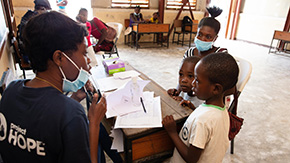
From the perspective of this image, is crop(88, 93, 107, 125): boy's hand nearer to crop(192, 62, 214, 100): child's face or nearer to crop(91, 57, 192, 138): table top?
crop(91, 57, 192, 138): table top

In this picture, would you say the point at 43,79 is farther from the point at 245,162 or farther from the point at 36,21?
the point at 245,162

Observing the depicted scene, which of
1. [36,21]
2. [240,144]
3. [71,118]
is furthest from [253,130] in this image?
[36,21]

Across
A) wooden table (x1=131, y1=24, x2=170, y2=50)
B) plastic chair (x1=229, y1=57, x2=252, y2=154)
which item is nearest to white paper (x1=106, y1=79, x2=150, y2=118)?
plastic chair (x1=229, y1=57, x2=252, y2=154)

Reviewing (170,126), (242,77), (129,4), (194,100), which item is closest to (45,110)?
(170,126)

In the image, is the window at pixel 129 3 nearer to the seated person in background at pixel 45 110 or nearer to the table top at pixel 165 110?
the table top at pixel 165 110

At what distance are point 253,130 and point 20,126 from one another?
231cm

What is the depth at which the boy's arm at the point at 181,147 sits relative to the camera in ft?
2.97

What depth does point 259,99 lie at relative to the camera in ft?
9.58

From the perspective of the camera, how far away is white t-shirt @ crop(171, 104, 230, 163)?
0.87 meters

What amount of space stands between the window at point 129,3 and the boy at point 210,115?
6.20 meters

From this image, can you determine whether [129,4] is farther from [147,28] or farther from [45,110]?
[45,110]

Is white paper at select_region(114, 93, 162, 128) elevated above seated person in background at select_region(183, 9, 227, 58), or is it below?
below

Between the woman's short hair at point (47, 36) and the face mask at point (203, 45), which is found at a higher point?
the woman's short hair at point (47, 36)

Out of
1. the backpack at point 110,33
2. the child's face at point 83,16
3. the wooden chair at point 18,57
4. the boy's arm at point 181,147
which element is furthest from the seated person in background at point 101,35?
the boy's arm at point 181,147
